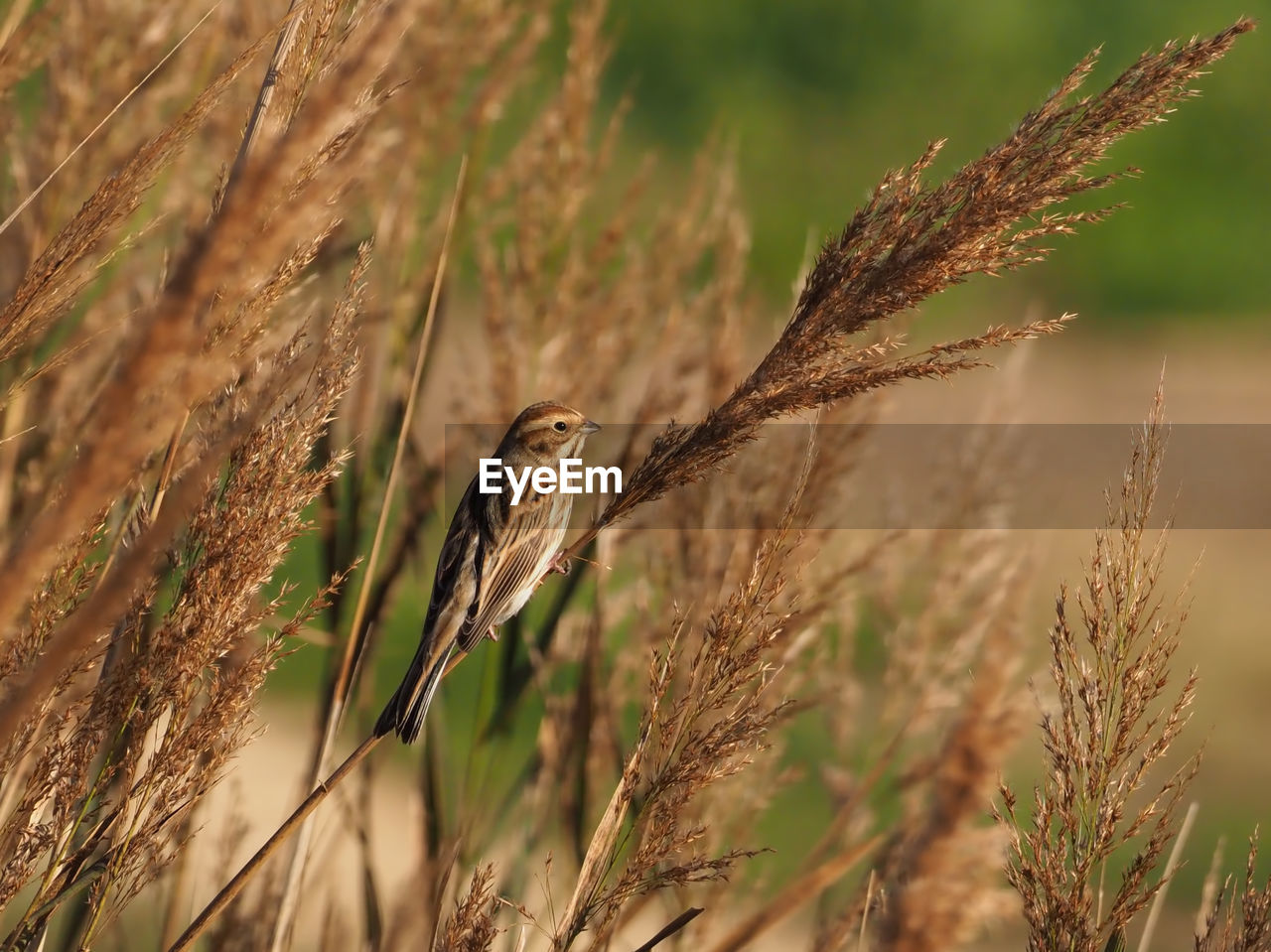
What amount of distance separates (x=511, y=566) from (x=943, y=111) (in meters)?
11.8

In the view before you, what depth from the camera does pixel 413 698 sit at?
1.48 metres

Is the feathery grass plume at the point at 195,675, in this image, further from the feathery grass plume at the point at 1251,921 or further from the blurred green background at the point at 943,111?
the blurred green background at the point at 943,111

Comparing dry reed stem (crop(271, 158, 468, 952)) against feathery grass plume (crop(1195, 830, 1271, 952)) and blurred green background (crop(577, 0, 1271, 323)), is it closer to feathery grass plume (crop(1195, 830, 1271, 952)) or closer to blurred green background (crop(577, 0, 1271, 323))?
feathery grass plume (crop(1195, 830, 1271, 952))

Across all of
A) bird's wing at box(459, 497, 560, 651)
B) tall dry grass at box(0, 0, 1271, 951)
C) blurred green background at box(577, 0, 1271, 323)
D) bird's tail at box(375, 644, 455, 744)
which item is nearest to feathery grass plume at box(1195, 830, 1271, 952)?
tall dry grass at box(0, 0, 1271, 951)

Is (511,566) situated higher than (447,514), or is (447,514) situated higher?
(447,514)

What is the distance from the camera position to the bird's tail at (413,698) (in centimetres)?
142

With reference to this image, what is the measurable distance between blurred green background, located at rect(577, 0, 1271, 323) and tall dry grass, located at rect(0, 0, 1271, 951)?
8.77 m

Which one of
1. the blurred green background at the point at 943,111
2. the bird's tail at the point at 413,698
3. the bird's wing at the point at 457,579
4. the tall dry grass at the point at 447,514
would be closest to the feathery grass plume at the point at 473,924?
the tall dry grass at the point at 447,514

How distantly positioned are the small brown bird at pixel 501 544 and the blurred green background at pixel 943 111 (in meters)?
8.99

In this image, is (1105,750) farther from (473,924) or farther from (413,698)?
(413,698)

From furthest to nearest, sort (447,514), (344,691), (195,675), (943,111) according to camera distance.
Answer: (943,111)
(447,514)
(344,691)
(195,675)

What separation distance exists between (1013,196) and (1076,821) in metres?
0.58

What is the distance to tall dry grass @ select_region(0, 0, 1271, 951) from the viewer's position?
3.65 ft

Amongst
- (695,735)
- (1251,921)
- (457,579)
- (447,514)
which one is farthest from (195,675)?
(447,514)
